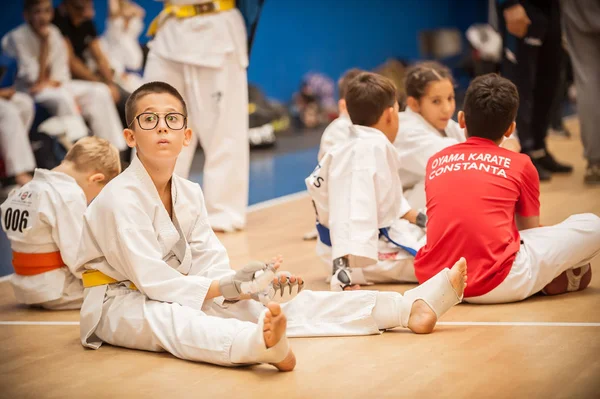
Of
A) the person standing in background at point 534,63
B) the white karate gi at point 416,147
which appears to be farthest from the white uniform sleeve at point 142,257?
the person standing in background at point 534,63

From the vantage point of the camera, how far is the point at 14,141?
6.29 meters

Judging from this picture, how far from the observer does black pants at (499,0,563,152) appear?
570cm

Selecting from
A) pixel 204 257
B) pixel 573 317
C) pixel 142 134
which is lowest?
pixel 573 317

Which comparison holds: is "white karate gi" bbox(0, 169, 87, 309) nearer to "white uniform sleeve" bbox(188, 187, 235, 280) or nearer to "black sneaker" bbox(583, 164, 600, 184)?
"white uniform sleeve" bbox(188, 187, 235, 280)

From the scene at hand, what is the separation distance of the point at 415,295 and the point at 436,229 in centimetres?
37

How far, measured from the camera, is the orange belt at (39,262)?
11.0ft

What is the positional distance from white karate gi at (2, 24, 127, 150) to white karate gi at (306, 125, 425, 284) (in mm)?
3725


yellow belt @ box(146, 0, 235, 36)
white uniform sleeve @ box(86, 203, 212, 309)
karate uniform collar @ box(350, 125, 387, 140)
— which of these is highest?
yellow belt @ box(146, 0, 235, 36)

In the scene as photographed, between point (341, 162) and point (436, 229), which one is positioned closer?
point (436, 229)

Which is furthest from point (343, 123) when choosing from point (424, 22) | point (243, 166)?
point (424, 22)

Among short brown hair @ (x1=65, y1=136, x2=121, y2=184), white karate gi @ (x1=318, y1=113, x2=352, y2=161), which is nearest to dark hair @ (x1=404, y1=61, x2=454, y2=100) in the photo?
white karate gi @ (x1=318, y1=113, x2=352, y2=161)

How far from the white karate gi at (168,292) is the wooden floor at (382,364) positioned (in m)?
0.06

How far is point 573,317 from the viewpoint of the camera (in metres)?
2.81

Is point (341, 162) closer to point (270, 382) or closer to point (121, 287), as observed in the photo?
point (121, 287)
